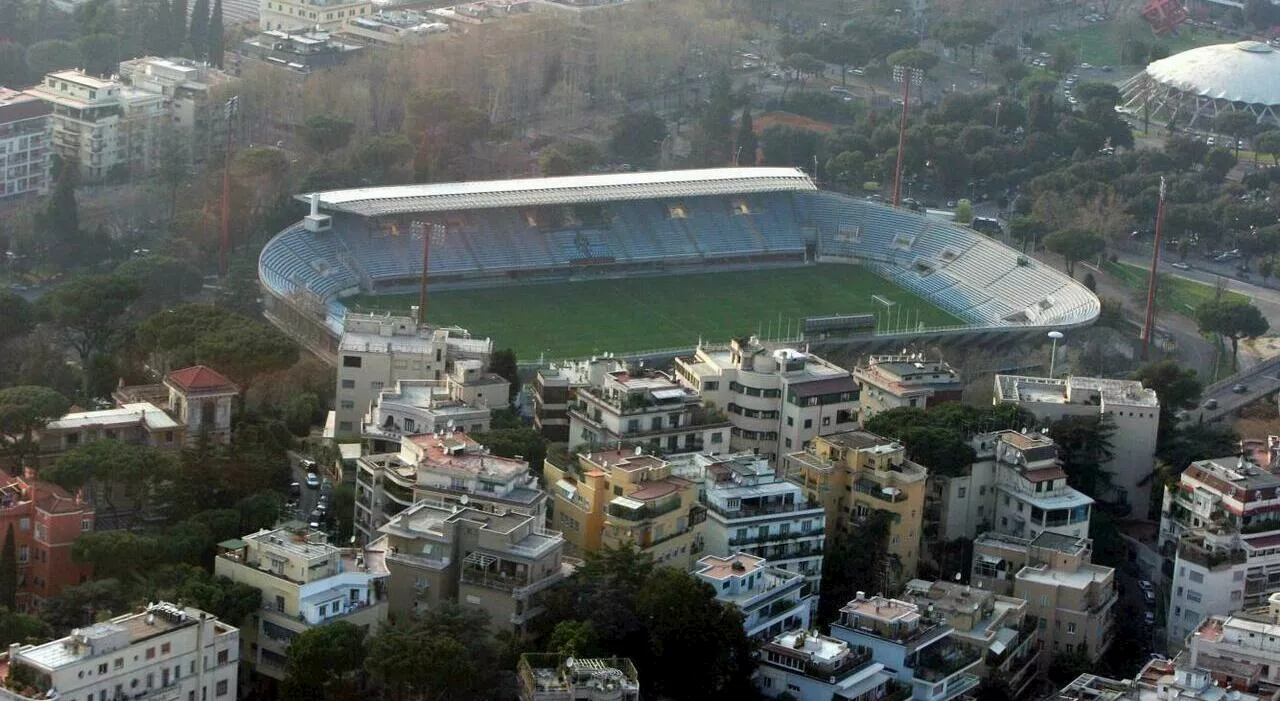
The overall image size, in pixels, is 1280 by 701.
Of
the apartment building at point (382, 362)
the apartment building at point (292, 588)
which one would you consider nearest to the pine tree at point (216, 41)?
the apartment building at point (382, 362)

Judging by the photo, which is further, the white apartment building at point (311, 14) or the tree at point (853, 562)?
the white apartment building at point (311, 14)

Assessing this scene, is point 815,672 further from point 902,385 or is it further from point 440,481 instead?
point 902,385

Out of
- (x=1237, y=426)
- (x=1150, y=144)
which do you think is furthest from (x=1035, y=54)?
(x=1237, y=426)

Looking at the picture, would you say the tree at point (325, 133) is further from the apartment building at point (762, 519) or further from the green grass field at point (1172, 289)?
the apartment building at point (762, 519)

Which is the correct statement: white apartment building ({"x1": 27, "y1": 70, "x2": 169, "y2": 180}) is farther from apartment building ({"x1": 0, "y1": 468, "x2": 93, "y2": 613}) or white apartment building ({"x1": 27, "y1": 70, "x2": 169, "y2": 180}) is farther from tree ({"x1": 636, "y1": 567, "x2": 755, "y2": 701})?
tree ({"x1": 636, "y1": 567, "x2": 755, "y2": 701})

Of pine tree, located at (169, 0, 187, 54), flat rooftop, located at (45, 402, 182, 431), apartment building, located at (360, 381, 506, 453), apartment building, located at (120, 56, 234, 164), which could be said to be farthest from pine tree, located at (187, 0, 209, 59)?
flat rooftop, located at (45, 402, 182, 431)

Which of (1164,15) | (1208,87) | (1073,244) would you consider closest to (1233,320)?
(1073,244)
